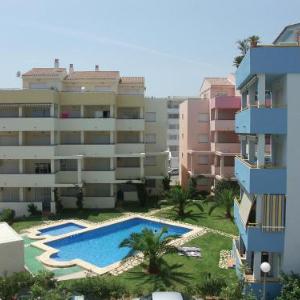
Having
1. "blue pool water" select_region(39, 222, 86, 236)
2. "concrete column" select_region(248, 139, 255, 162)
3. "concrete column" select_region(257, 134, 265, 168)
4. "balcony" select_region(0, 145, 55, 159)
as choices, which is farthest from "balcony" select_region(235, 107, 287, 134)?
"balcony" select_region(0, 145, 55, 159)

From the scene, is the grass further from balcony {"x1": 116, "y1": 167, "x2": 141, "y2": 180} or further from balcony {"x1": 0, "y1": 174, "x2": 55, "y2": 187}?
balcony {"x1": 116, "y1": 167, "x2": 141, "y2": 180}

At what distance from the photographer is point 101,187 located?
43312 mm

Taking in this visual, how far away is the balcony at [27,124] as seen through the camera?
39.4 meters

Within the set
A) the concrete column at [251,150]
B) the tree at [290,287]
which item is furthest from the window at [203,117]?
the tree at [290,287]

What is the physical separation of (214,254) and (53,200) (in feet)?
60.2

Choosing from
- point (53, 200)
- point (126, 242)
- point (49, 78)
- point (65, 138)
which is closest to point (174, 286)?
point (126, 242)

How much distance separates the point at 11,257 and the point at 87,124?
20.2 meters

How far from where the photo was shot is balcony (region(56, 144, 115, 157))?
136 ft

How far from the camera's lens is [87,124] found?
135ft

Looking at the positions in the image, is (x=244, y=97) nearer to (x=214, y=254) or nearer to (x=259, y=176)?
(x=259, y=176)

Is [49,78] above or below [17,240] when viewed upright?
above

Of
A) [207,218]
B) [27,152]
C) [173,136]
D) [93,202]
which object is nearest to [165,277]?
[207,218]

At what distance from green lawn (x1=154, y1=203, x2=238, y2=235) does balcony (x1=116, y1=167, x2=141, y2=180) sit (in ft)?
22.1

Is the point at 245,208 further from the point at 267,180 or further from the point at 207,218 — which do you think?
the point at 207,218
